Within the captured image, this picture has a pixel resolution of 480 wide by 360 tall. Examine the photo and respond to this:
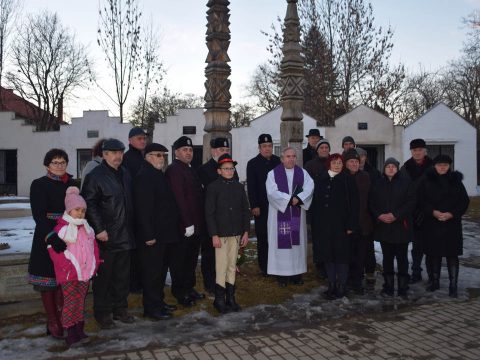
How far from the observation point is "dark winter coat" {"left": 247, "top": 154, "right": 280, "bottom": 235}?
6.74 metres

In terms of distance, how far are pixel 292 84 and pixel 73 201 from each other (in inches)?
191

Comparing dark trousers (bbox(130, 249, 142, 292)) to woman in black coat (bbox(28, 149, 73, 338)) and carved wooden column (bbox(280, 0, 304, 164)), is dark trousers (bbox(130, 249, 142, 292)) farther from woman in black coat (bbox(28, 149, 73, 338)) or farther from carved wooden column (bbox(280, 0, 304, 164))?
carved wooden column (bbox(280, 0, 304, 164))

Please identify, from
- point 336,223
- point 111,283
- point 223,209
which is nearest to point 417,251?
point 336,223

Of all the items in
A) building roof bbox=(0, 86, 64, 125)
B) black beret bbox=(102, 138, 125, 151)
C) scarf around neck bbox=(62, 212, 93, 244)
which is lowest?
scarf around neck bbox=(62, 212, 93, 244)

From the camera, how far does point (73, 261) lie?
13.9ft

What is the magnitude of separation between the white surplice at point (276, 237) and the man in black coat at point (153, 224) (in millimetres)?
1670

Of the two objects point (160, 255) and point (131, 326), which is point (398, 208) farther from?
point (131, 326)

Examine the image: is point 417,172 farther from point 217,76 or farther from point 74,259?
point 74,259

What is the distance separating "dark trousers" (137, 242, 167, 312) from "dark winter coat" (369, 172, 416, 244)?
2943mm

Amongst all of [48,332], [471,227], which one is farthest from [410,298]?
[471,227]

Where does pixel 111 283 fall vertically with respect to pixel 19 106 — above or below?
below

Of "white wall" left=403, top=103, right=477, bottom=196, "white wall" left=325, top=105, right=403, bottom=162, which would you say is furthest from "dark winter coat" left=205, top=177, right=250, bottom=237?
"white wall" left=403, top=103, right=477, bottom=196

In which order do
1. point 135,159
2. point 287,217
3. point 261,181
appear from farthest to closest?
point 261,181 < point 287,217 < point 135,159

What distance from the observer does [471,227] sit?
12633mm
